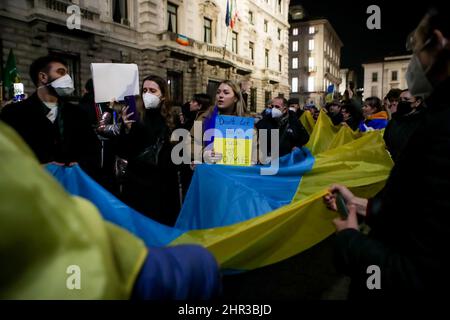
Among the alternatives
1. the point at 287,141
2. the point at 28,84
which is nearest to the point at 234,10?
the point at 28,84

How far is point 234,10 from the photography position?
97.6 ft

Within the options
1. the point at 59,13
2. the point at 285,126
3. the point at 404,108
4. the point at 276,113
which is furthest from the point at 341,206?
the point at 59,13

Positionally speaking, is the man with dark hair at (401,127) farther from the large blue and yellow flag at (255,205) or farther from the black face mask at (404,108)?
the large blue and yellow flag at (255,205)

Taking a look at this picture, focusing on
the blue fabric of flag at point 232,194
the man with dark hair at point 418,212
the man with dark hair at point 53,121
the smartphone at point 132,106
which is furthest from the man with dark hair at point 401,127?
the man with dark hair at point 53,121

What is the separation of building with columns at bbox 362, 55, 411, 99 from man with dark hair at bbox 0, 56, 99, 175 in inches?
2897

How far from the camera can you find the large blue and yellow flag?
1.69 metres

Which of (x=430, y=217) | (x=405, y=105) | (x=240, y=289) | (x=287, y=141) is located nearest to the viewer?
(x=430, y=217)

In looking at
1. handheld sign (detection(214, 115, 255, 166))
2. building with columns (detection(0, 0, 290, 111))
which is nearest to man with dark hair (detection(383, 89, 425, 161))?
handheld sign (detection(214, 115, 255, 166))

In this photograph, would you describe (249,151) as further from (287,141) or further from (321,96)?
(321,96)

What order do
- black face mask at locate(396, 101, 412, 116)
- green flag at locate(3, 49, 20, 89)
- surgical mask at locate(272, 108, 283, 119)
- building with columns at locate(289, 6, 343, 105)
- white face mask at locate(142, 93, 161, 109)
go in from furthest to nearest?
building with columns at locate(289, 6, 343, 105) < green flag at locate(3, 49, 20, 89) < surgical mask at locate(272, 108, 283, 119) < black face mask at locate(396, 101, 412, 116) < white face mask at locate(142, 93, 161, 109)

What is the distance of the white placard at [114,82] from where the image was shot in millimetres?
3695

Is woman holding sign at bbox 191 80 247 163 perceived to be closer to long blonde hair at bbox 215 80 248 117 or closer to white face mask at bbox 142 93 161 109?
long blonde hair at bbox 215 80 248 117

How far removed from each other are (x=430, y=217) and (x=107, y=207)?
143 cm

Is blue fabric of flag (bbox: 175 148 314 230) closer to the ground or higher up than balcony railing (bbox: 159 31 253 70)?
closer to the ground
